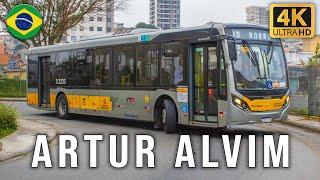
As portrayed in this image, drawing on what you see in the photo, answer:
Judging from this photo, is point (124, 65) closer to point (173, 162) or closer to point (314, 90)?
point (173, 162)

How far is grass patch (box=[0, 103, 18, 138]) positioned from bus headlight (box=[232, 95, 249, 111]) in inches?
258

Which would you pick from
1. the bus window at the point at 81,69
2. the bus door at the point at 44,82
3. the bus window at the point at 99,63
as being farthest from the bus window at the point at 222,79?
the bus door at the point at 44,82

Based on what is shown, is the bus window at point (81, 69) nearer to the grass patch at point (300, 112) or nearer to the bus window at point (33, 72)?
the bus window at point (33, 72)

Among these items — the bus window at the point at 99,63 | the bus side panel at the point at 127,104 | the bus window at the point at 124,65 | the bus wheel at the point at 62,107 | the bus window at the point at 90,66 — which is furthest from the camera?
the bus wheel at the point at 62,107

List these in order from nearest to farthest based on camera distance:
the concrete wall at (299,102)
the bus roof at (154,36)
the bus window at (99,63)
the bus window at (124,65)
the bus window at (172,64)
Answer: the bus roof at (154,36) < the bus window at (172,64) < the bus window at (124,65) < the bus window at (99,63) < the concrete wall at (299,102)

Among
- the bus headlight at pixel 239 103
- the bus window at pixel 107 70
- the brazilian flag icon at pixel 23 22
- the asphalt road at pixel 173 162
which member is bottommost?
the asphalt road at pixel 173 162

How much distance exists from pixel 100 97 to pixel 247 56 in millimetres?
6545

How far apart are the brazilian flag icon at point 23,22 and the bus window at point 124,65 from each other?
227 inches

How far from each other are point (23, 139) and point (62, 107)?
7.64 m

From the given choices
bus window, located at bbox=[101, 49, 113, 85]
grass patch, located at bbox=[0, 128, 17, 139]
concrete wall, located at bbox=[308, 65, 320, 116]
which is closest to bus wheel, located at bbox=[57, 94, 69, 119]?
bus window, located at bbox=[101, 49, 113, 85]

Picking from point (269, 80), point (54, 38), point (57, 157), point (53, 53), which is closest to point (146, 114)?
point (269, 80)

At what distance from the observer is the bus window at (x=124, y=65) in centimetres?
1817

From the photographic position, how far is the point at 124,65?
60.8ft

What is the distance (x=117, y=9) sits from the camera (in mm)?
44781
